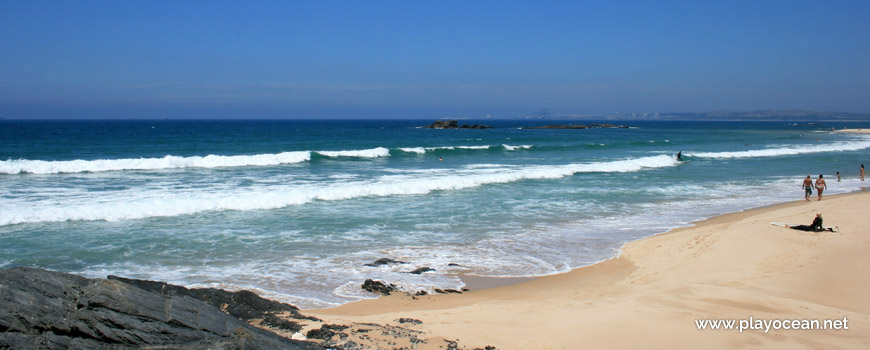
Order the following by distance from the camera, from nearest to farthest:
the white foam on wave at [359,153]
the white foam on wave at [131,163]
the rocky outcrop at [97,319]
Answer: the rocky outcrop at [97,319]
the white foam on wave at [131,163]
the white foam on wave at [359,153]

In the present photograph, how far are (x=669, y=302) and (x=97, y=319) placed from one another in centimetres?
654

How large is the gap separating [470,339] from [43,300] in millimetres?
3874

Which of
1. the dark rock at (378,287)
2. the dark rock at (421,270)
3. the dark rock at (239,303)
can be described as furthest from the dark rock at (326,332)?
the dark rock at (421,270)

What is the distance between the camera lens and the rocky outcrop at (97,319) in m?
3.83

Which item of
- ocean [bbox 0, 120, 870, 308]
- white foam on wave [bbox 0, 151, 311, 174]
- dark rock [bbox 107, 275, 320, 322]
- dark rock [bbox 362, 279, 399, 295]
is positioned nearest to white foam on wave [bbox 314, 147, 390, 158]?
white foam on wave [bbox 0, 151, 311, 174]

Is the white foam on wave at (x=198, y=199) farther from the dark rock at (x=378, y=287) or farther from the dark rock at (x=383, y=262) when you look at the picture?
the dark rock at (x=378, y=287)

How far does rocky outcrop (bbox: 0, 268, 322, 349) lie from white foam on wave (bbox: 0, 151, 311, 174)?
23.6m

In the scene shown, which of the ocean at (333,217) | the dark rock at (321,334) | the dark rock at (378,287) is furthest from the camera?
the ocean at (333,217)

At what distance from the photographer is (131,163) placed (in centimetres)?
2594

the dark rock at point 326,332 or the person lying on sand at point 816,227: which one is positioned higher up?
the person lying on sand at point 816,227

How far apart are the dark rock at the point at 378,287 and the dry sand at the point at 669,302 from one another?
237 millimetres

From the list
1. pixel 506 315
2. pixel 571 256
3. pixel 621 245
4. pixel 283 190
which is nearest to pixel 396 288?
pixel 506 315

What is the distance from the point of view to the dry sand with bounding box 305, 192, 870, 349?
5914mm

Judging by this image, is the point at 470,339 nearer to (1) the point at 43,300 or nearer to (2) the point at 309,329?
(2) the point at 309,329
